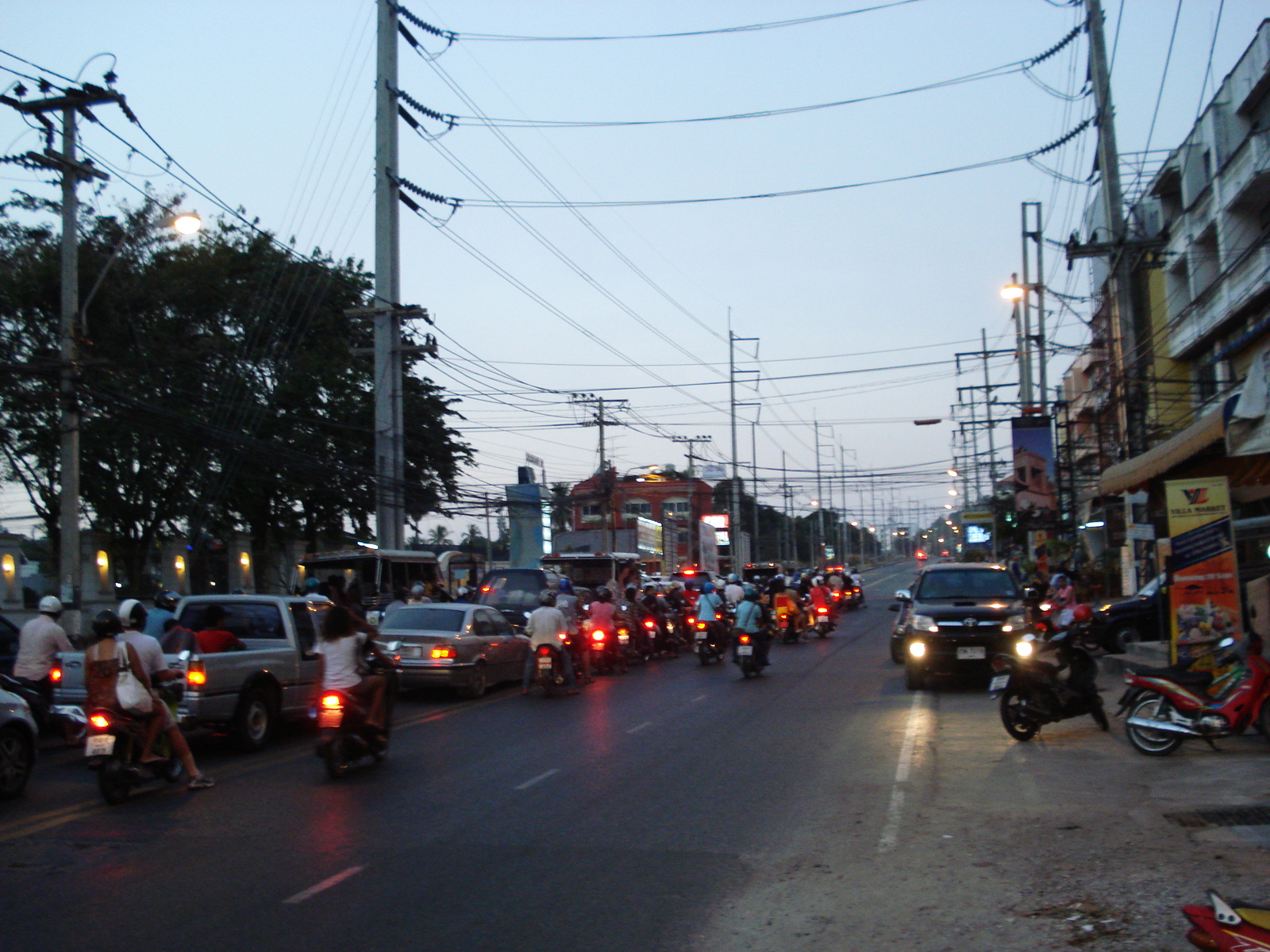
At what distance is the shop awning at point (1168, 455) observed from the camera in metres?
16.2

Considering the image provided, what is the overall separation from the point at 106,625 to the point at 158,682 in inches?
31.2

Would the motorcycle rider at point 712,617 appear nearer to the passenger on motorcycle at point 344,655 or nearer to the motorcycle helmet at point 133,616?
the passenger on motorcycle at point 344,655

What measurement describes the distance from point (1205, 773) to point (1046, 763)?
1.43m

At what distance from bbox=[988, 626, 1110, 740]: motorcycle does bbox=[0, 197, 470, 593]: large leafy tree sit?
60.9 ft

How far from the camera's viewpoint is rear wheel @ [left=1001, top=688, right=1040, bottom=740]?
42.1ft

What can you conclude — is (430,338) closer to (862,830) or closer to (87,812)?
(87,812)

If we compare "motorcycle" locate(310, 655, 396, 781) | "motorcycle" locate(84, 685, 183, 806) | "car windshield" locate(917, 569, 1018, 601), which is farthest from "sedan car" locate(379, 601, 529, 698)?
"motorcycle" locate(84, 685, 183, 806)

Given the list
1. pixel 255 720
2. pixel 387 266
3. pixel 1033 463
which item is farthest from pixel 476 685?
pixel 1033 463

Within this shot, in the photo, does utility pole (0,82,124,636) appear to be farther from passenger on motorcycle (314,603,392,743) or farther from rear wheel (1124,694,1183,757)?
rear wheel (1124,694,1183,757)

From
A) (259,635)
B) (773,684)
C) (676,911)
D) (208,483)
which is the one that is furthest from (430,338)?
(676,911)

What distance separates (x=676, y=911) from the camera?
6559 millimetres

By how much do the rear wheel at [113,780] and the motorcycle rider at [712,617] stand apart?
1624 centimetres

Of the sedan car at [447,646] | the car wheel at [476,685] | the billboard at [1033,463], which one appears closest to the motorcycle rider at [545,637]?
the sedan car at [447,646]

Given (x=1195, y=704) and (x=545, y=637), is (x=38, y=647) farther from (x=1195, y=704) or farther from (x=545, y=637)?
(x=1195, y=704)
